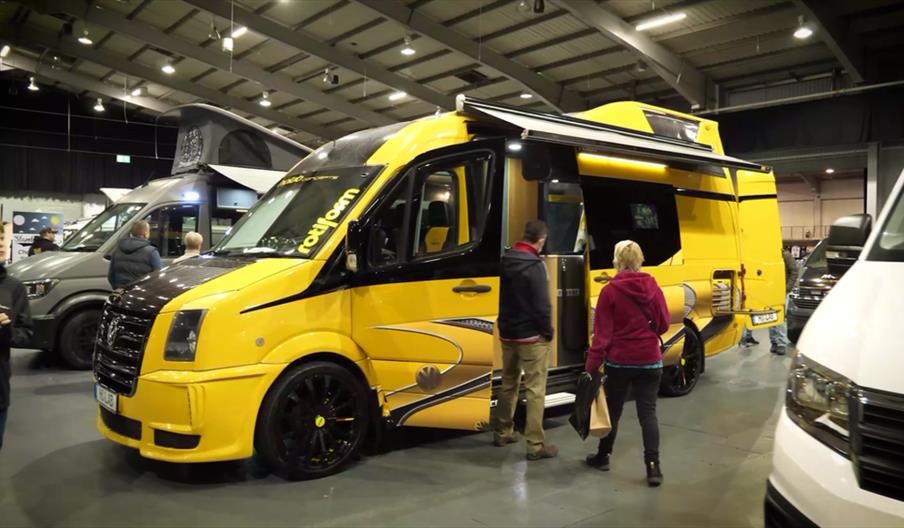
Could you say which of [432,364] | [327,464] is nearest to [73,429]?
[327,464]

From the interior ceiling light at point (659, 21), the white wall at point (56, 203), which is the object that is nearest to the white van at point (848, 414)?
the interior ceiling light at point (659, 21)

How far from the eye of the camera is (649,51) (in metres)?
13.3

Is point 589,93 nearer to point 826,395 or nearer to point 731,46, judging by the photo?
point 731,46

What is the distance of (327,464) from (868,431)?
313cm

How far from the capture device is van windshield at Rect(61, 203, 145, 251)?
26.4ft

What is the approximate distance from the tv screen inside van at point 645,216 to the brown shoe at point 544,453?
2277 mm

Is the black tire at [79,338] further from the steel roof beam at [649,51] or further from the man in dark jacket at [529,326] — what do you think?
the steel roof beam at [649,51]

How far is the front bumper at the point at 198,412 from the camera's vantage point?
370 cm

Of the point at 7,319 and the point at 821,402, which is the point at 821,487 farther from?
the point at 7,319

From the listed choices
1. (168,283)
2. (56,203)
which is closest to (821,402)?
(168,283)

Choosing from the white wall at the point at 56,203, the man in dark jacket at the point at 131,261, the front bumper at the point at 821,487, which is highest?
the white wall at the point at 56,203

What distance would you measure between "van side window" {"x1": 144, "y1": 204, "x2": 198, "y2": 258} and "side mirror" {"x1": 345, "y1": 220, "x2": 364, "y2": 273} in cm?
501

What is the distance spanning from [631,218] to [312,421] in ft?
11.1

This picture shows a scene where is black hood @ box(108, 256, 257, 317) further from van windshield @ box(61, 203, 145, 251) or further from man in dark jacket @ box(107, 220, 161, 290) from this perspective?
van windshield @ box(61, 203, 145, 251)
